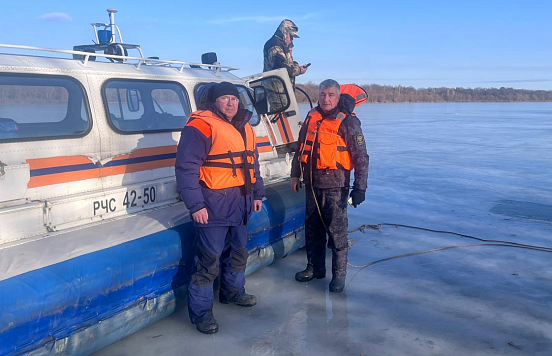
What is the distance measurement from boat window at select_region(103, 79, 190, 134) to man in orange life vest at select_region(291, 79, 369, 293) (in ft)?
4.24

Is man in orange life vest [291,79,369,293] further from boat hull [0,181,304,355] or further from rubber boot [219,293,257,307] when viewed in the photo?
boat hull [0,181,304,355]

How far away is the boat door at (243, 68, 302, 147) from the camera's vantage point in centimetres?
585

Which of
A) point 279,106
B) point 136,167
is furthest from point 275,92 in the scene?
point 136,167

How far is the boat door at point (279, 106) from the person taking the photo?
19.2 feet

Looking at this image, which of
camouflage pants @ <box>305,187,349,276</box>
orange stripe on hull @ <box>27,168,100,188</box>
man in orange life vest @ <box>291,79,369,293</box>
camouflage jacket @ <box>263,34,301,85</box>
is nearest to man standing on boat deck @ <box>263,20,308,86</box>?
camouflage jacket @ <box>263,34,301,85</box>

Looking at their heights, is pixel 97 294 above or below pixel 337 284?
above

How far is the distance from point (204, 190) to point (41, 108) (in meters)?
1.51

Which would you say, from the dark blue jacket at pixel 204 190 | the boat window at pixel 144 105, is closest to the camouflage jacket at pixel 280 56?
the boat window at pixel 144 105

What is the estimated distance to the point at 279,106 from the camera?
6012mm

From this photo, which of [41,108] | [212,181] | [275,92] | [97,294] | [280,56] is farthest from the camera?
[280,56]

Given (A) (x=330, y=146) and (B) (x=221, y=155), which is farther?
(A) (x=330, y=146)

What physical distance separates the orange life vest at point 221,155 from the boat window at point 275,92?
2269 mm

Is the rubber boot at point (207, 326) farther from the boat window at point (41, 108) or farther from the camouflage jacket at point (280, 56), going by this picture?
the camouflage jacket at point (280, 56)

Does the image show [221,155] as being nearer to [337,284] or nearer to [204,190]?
[204,190]
